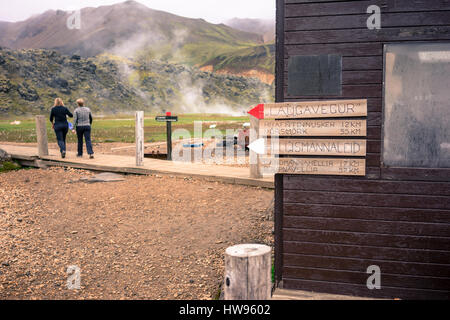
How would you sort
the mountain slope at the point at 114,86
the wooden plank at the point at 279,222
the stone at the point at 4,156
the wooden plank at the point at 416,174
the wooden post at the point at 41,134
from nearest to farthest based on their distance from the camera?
the wooden plank at the point at 416,174 → the wooden plank at the point at 279,222 → the wooden post at the point at 41,134 → the stone at the point at 4,156 → the mountain slope at the point at 114,86

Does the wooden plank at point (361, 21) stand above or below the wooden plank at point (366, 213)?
above

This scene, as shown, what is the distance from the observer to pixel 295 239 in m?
4.84

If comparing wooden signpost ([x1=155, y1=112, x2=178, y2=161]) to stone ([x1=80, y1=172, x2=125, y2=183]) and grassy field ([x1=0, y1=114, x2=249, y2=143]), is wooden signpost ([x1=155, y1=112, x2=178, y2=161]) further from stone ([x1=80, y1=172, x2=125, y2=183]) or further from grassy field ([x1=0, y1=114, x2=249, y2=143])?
grassy field ([x1=0, y1=114, x2=249, y2=143])

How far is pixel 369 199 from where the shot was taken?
461 cm

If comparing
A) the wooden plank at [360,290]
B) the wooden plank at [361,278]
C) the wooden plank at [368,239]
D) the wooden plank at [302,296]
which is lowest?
the wooden plank at [302,296]

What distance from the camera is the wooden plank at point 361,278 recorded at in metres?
4.51

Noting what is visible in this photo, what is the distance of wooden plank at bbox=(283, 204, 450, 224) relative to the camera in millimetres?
4484

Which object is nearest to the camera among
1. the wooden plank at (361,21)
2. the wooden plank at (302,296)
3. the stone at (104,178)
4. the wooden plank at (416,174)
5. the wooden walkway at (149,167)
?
the wooden plank at (361,21)

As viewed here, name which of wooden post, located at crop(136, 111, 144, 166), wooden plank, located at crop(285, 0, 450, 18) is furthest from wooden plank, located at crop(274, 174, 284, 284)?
wooden post, located at crop(136, 111, 144, 166)

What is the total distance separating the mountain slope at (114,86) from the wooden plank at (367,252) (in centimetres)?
9948

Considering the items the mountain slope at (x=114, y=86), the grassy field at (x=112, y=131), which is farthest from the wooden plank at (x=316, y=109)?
the mountain slope at (x=114, y=86)

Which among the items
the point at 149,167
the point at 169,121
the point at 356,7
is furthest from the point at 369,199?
the point at 169,121

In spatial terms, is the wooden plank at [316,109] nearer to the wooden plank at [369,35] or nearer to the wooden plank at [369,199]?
the wooden plank at [369,35]
